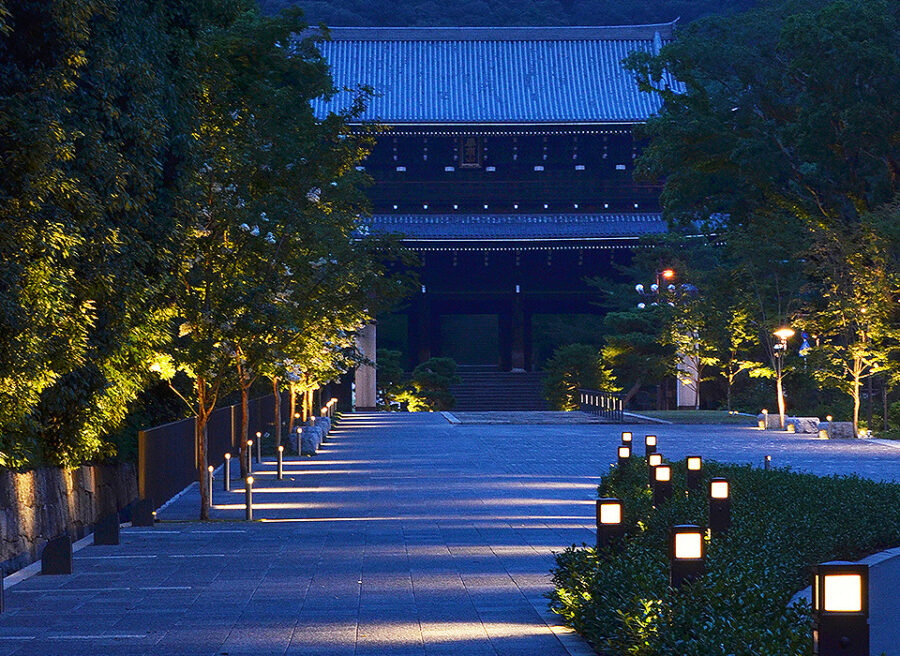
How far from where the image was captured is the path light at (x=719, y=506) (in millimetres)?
12594

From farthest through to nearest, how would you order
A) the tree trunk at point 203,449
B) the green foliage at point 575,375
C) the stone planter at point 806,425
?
1. the green foliage at point 575,375
2. the stone planter at point 806,425
3. the tree trunk at point 203,449

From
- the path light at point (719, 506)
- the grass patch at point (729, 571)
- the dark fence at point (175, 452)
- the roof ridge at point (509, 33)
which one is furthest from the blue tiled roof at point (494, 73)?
the path light at point (719, 506)

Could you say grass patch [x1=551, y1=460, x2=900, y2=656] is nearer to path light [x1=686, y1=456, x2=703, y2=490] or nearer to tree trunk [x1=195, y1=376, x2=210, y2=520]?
path light [x1=686, y1=456, x2=703, y2=490]

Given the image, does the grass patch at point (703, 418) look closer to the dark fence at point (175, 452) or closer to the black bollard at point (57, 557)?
the dark fence at point (175, 452)

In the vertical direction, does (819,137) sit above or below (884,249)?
above

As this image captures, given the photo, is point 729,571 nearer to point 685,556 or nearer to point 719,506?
point 685,556

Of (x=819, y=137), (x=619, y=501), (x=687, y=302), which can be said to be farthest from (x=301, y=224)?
(x=687, y=302)

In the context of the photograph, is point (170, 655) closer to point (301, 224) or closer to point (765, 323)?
point (301, 224)

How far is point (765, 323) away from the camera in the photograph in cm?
4331

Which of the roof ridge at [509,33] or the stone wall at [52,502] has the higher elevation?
the roof ridge at [509,33]

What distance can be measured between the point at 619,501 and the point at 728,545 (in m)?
1.02

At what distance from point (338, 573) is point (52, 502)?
448 cm

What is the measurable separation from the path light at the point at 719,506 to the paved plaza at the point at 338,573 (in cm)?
163

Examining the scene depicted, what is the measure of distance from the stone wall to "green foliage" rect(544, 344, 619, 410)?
128 ft
